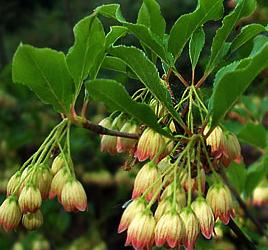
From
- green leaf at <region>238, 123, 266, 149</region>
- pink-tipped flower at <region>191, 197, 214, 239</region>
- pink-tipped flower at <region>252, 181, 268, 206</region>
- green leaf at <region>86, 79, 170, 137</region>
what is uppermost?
green leaf at <region>86, 79, 170, 137</region>

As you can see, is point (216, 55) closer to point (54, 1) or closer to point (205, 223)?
point (205, 223)

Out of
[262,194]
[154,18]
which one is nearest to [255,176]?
[262,194]

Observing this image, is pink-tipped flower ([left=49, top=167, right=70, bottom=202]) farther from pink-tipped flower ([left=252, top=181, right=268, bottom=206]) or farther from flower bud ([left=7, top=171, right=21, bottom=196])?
pink-tipped flower ([left=252, top=181, right=268, bottom=206])

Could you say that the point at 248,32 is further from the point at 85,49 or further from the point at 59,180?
the point at 59,180

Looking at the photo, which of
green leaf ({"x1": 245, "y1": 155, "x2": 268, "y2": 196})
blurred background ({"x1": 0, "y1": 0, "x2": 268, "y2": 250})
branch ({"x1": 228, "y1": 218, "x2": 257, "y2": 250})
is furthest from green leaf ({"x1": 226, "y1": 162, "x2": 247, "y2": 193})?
branch ({"x1": 228, "y1": 218, "x2": 257, "y2": 250})

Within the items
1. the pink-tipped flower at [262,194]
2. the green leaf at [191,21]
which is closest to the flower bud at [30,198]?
the green leaf at [191,21]

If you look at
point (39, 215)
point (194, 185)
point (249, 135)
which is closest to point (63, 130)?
point (39, 215)
